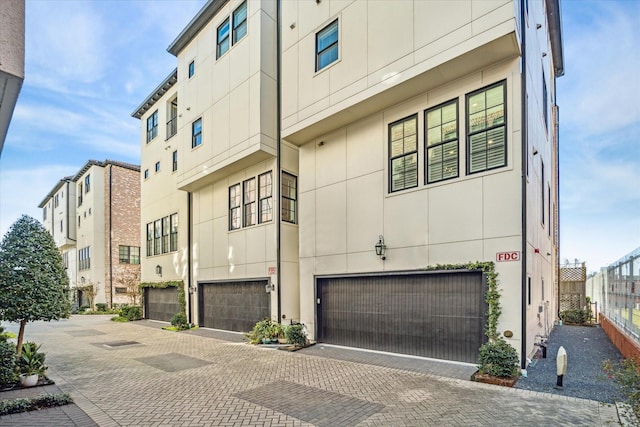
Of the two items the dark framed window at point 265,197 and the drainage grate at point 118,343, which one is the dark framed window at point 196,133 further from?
the drainage grate at point 118,343

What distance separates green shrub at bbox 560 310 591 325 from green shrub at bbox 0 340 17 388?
19849 millimetres

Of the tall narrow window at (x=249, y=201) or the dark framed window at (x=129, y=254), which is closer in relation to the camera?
the tall narrow window at (x=249, y=201)

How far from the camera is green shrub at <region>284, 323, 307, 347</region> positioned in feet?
36.2

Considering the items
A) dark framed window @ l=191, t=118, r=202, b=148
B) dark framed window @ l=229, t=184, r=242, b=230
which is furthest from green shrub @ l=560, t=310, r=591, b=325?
dark framed window @ l=191, t=118, r=202, b=148

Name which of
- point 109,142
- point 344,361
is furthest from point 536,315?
point 109,142

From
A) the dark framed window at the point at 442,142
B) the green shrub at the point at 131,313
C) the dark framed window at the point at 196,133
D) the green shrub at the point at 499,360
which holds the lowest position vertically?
the green shrub at the point at 131,313

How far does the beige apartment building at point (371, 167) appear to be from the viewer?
8.06m

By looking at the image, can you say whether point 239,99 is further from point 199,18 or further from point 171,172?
point 171,172

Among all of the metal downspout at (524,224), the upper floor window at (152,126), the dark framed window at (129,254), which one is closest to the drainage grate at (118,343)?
the metal downspout at (524,224)

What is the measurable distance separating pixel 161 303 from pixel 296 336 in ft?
39.0

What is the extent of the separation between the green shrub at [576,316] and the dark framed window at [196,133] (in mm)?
18591

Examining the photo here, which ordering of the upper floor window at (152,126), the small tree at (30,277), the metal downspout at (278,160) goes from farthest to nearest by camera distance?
the upper floor window at (152,126), the metal downspout at (278,160), the small tree at (30,277)

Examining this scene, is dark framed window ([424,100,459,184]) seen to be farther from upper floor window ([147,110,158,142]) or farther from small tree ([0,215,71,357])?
upper floor window ([147,110,158,142])

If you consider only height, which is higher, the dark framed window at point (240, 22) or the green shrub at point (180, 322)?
the dark framed window at point (240, 22)
